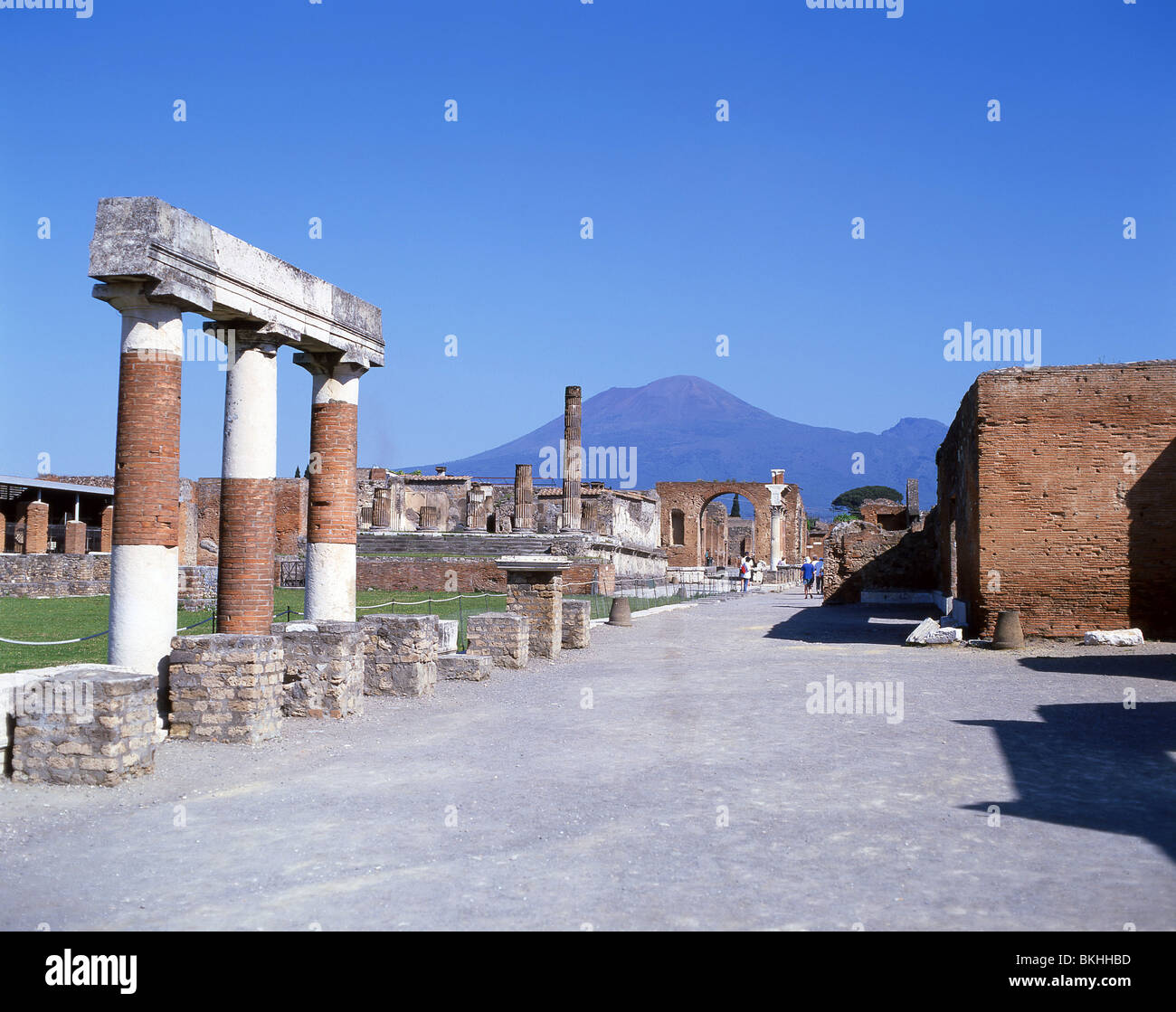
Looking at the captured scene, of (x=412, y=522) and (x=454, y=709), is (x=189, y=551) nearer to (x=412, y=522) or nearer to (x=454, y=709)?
(x=412, y=522)

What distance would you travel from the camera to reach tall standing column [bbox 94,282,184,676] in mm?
8070

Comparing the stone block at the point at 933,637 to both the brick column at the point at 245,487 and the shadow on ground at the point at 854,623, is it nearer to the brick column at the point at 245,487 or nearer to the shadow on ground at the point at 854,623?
the shadow on ground at the point at 854,623

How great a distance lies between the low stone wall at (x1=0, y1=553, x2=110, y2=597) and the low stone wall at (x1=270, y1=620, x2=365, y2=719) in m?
21.1

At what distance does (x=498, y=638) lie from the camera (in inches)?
501

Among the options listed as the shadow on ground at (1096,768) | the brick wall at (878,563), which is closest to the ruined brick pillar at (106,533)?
the brick wall at (878,563)

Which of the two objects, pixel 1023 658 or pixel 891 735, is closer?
pixel 891 735

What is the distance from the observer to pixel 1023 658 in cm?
1357

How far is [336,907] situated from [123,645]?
4.84 meters

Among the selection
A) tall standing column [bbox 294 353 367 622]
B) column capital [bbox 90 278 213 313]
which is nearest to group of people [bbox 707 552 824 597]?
tall standing column [bbox 294 353 367 622]

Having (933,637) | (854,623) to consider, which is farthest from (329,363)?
(854,623)

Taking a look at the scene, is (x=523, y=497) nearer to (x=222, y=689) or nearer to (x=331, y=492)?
(x=331, y=492)

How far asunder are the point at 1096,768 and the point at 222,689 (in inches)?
251

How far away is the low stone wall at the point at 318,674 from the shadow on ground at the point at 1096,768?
215 inches
